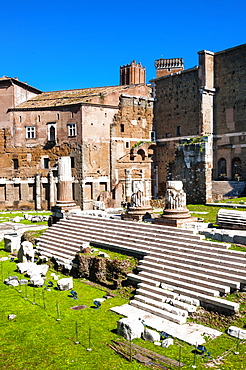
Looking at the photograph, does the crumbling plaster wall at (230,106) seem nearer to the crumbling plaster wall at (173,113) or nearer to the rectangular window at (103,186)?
the crumbling plaster wall at (173,113)

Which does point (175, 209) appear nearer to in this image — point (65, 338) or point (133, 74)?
point (65, 338)

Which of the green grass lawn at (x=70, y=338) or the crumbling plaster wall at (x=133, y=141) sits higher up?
the crumbling plaster wall at (x=133, y=141)

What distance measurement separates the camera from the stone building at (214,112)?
2984 centimetres

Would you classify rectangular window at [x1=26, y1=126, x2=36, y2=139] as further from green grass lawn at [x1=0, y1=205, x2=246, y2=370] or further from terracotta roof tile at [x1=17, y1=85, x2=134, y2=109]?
green grass lawn at [x1=0, y1=205, x2=246, y2=370]

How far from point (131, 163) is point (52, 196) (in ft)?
26.1

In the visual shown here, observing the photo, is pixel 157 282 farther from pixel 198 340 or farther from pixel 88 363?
pixel 88 363

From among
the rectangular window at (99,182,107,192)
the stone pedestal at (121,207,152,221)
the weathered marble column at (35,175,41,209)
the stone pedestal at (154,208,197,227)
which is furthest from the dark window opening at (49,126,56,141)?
the stone pedestal at (154,208,197,227)

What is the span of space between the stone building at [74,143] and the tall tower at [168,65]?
22.6 meters

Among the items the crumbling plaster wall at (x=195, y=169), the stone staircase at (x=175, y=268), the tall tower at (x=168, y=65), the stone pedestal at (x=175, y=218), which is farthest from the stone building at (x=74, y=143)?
the tall tower at (x=168, y=65)

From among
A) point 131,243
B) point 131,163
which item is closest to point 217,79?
point 131,163

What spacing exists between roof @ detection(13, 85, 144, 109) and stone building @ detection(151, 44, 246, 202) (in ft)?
16.5

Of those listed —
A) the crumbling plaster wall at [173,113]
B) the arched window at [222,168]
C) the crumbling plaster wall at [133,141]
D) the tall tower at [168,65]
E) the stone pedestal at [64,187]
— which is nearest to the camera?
the stone pedestal at [64,187]

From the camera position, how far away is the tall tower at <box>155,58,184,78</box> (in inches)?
2229

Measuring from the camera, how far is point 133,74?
167ft
